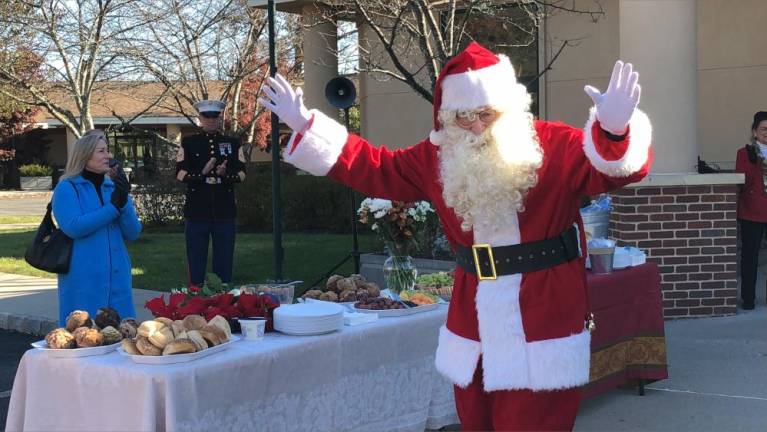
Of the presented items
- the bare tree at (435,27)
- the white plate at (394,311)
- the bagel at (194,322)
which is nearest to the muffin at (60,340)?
the bagel at (194,322)

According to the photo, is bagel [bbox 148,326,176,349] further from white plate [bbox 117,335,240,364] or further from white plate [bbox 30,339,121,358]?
white plate [bbox 30,339,121,358]

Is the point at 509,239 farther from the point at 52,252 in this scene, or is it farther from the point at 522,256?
the point at 52,252

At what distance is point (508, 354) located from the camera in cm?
291

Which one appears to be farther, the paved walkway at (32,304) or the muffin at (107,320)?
the paved walkway at (32,304)

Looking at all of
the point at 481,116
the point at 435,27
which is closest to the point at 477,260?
the point at 481,116

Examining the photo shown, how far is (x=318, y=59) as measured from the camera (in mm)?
15039

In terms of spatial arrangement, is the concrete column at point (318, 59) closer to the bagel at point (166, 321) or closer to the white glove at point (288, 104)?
the bagel at point (166, 321)

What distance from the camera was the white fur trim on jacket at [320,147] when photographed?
3135 mm

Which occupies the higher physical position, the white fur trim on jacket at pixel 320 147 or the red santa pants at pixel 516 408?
the white fur trim on jacket at pixel 320 147

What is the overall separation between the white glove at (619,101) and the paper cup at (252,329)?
193 cm

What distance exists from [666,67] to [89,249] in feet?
17.7

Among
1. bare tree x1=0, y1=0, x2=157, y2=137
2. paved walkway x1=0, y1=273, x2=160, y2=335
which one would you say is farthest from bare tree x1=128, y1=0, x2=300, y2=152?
paved walkway x1=0, y1=273, x2=160, y2=335

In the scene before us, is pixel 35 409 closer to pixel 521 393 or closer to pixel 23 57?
pixel 521 393

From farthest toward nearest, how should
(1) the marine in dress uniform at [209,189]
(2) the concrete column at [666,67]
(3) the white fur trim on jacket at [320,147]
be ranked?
(2) the concrete column at [666,67], (1) the marine in dress uniform at [209,189], (3) the white fur trim on jacket at [320,147]
